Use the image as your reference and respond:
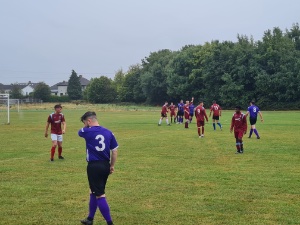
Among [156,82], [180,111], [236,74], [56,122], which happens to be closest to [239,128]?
[56,122]

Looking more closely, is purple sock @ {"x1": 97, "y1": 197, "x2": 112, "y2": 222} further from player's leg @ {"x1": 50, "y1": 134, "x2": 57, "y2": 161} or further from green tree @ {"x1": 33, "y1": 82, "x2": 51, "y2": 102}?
green tree @ {"x1": 33, "y1": 82, "x2": 51, "y2": 102}

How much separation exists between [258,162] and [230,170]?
1.93 meters

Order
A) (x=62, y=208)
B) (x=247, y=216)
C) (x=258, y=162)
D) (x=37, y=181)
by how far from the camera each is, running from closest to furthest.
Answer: (x=247, y=216)
(x=62, y=208)
(x=37, y=181)
(x=258, y=162)

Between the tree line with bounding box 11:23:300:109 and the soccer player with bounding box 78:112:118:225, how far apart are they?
223 feet

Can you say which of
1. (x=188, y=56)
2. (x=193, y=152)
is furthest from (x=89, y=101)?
(x=193, y=152)

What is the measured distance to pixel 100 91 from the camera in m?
113

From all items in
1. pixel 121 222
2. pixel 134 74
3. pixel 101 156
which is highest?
pixel 134 74

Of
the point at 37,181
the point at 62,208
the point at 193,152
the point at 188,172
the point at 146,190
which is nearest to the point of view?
the point at 62,208

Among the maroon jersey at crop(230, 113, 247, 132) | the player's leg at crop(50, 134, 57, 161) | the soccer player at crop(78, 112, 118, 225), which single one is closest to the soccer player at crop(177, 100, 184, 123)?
the maroon jersey at crop(230, 113, 247, 132)

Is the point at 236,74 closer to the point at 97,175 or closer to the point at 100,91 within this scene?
the point at 100,91

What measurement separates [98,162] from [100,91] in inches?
4221

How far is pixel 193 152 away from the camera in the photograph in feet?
56.5

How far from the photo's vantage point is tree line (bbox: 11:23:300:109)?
7250 cm

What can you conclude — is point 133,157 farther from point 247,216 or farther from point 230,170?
point 247,216
